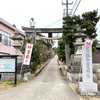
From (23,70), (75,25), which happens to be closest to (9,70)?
(23,70)

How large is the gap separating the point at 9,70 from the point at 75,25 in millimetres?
9107

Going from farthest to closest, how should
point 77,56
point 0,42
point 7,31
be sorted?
point 7,31, point 0,42, point 77,56

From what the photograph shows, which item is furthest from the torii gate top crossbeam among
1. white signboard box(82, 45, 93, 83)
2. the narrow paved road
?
white signboard box(82, 45, 93, 83)

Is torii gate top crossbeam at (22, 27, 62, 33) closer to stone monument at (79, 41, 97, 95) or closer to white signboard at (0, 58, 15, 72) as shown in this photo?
white signboard at (0, 58, 15, 72)

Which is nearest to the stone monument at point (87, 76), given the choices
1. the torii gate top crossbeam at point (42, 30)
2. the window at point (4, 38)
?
the torii gate top crossbeam at point (42, 30)

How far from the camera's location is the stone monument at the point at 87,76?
397 inches

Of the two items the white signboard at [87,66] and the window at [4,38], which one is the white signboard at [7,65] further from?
the window at [4,38]

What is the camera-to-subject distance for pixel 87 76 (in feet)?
34.4

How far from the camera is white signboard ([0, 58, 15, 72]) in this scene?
13922 millimetres

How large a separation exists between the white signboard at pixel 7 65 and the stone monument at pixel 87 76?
570cm

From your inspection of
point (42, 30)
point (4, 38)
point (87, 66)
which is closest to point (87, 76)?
point (87, 66)

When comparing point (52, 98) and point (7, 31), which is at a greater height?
point (7, 31)

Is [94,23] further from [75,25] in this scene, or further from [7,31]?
[7,31]

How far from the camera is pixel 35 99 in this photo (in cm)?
862
